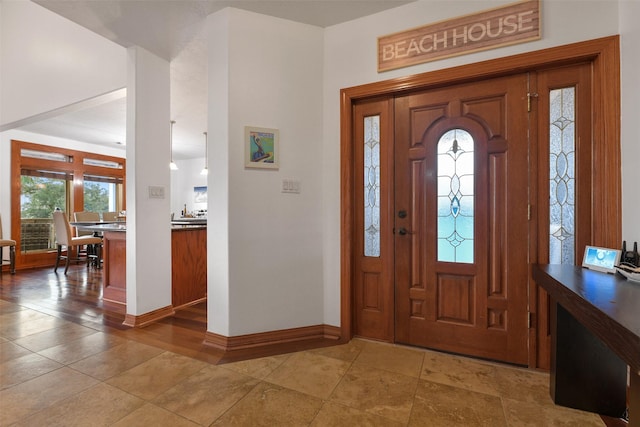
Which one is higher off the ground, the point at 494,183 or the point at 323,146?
the point at 323,146

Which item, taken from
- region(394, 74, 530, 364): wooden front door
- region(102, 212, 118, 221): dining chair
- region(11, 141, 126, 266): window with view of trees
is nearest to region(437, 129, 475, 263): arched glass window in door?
region(394, 74, 530, 364): wooden front door

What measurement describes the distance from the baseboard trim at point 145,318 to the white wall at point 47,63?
243 centimetres

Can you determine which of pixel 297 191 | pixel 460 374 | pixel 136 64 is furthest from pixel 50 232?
pixel 460 374

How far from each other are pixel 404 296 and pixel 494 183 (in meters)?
1.05

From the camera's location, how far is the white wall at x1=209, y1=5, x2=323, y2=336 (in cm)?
214

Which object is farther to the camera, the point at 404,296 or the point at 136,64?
the point at 136,64

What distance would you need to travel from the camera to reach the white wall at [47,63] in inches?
124

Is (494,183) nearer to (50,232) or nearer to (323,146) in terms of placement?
(323,146)

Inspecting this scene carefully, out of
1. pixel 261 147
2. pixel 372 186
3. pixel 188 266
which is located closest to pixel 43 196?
pixel 188 266

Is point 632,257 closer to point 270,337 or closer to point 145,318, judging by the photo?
point 270,337

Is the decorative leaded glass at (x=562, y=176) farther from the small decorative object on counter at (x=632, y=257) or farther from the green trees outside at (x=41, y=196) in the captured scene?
the green trees outside at (x=41, y=196)

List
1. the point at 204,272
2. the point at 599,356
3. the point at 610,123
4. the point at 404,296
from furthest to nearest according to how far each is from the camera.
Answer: the point at 204,272 < the point at 404,296 < the point at 610,123 < the point at 599,356

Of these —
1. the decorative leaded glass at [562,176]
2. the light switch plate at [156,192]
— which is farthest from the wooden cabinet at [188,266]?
the decorative leaded glass at [562,176]

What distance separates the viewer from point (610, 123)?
1627 millimetres
